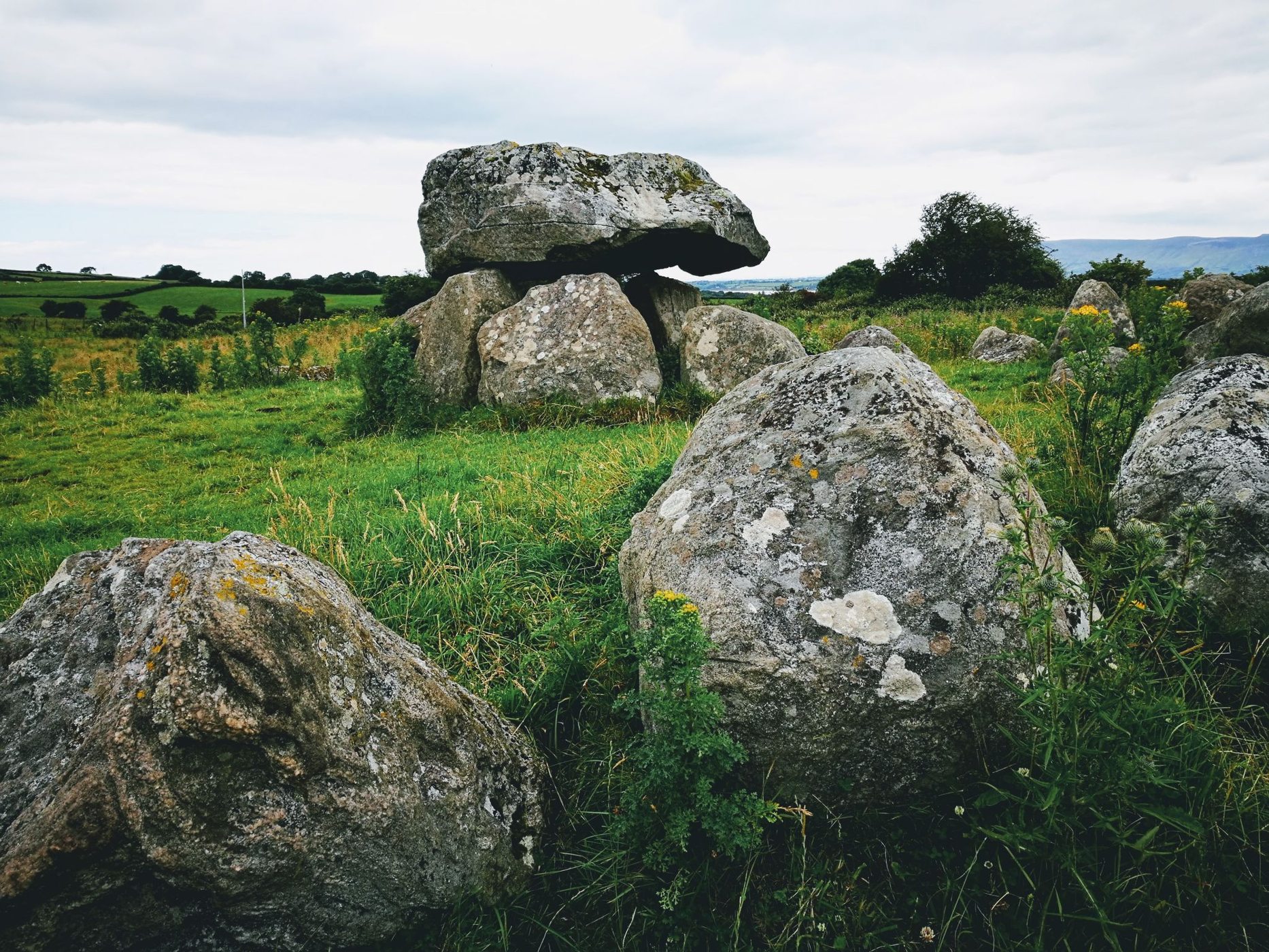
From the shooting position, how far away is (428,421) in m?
10.5

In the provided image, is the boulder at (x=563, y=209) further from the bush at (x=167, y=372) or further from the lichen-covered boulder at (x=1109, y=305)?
the lichen-covered boulder at (x=1109, y=305)

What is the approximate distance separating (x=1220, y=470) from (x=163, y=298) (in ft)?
171

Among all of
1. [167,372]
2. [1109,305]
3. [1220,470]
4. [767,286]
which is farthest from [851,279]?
[1220,470]

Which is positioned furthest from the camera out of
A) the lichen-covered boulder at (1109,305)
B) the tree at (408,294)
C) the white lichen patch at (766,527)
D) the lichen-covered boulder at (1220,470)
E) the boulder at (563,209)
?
the tree at (408,294)

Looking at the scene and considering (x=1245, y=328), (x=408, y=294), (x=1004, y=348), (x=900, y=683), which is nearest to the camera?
(x=900, y=683)

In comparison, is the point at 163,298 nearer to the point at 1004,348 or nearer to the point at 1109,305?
the point at 1004,348

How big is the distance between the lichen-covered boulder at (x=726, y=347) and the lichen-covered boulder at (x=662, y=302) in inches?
42.8

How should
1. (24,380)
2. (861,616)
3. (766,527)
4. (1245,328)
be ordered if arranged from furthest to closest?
(24,380) → (1245,328) → (766,527) → (861,616)

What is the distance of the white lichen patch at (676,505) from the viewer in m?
3.48

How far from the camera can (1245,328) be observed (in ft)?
22.1

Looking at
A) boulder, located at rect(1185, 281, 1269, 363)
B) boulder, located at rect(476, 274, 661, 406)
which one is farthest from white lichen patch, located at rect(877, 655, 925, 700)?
boulder, located at rect(476, 274, 661, 406)

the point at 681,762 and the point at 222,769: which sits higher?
the point at 222,769

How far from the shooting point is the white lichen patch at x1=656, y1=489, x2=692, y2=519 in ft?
11.4

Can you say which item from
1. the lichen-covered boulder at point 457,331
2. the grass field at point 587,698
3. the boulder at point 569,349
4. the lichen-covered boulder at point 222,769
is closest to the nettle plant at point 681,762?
the grass field at point 587,698
